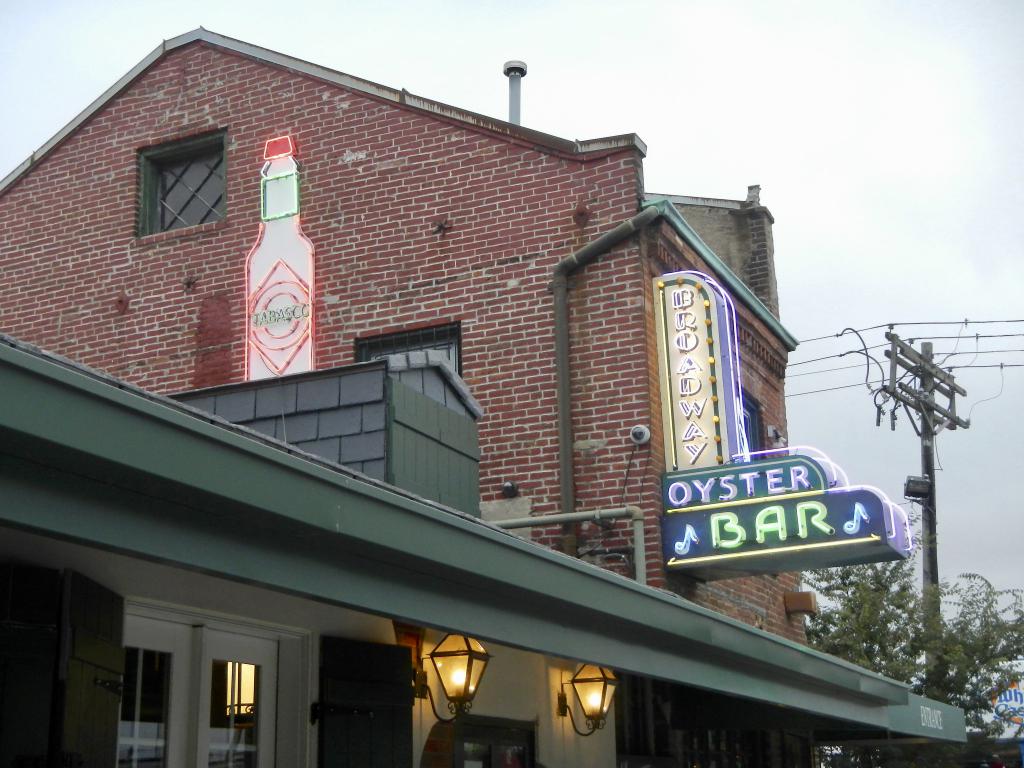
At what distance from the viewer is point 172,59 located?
1502 centimetres

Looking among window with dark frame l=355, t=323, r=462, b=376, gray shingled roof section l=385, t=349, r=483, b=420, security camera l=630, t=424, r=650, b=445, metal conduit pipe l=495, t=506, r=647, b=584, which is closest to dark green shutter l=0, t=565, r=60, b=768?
gray shingled roof section l=385, t=349, r=483, b=420

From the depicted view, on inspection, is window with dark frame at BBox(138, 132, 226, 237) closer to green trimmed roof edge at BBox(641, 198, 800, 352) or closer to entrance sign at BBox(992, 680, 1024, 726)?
green trimmed roof edge at BBox(641, 198, 800, 352)

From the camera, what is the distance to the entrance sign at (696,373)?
1171 centimetres

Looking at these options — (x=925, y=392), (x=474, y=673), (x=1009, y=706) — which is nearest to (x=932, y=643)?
(x=1009, y=706)

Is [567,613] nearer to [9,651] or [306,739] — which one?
[306,739]

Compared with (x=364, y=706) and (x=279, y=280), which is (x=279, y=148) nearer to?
(x=279, y=280)

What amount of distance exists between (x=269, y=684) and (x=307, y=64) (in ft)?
28.4

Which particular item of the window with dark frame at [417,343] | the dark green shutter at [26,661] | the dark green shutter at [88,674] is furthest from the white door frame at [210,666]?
the window with dark frame at [417,343]

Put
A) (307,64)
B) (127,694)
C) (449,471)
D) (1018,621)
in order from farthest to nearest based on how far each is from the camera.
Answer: (1018,621), (307,64), (449,471), (127,694)

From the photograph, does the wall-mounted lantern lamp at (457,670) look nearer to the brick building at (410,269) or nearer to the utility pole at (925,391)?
the brick building at (410,269)

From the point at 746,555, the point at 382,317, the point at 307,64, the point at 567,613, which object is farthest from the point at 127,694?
the point at 307,64

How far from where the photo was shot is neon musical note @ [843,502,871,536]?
1051 centimetres

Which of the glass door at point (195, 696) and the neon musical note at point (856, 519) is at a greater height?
the neon musical note at point (856, 519)

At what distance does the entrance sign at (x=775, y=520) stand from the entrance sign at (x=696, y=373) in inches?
14.0
